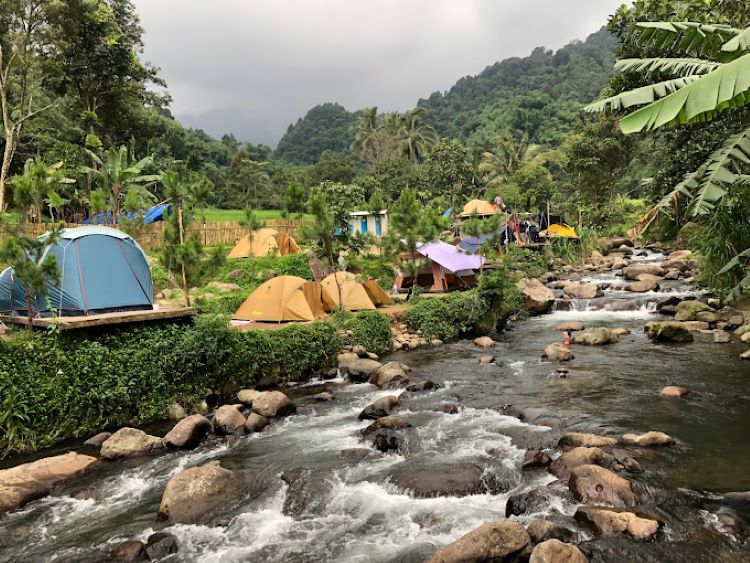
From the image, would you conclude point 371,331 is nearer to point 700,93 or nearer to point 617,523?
point 617,523

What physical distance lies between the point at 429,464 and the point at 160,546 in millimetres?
3735

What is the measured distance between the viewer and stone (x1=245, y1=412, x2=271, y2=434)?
9.85 m

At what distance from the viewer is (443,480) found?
284 inches

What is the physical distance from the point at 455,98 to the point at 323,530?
10258cm

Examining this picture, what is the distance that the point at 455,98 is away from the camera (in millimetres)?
100438

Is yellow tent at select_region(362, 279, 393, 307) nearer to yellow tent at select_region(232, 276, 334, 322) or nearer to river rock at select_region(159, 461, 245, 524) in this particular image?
yellow tent at select_region(232, 276, 334, 322)

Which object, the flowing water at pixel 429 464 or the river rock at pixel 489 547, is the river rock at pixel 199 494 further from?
the river rock at pixel 489 547

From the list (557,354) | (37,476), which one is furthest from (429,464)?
(557,354)

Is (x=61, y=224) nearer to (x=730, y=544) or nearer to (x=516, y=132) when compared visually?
(x=730, y=544)

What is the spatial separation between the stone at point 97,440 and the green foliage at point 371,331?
292 inches

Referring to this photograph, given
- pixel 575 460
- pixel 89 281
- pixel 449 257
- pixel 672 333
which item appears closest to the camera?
pixel 575 460

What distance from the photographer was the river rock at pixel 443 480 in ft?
22.9

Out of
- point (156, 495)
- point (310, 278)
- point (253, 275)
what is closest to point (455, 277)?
point (310, 278)

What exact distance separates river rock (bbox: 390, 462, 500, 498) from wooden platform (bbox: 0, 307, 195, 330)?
604cm
